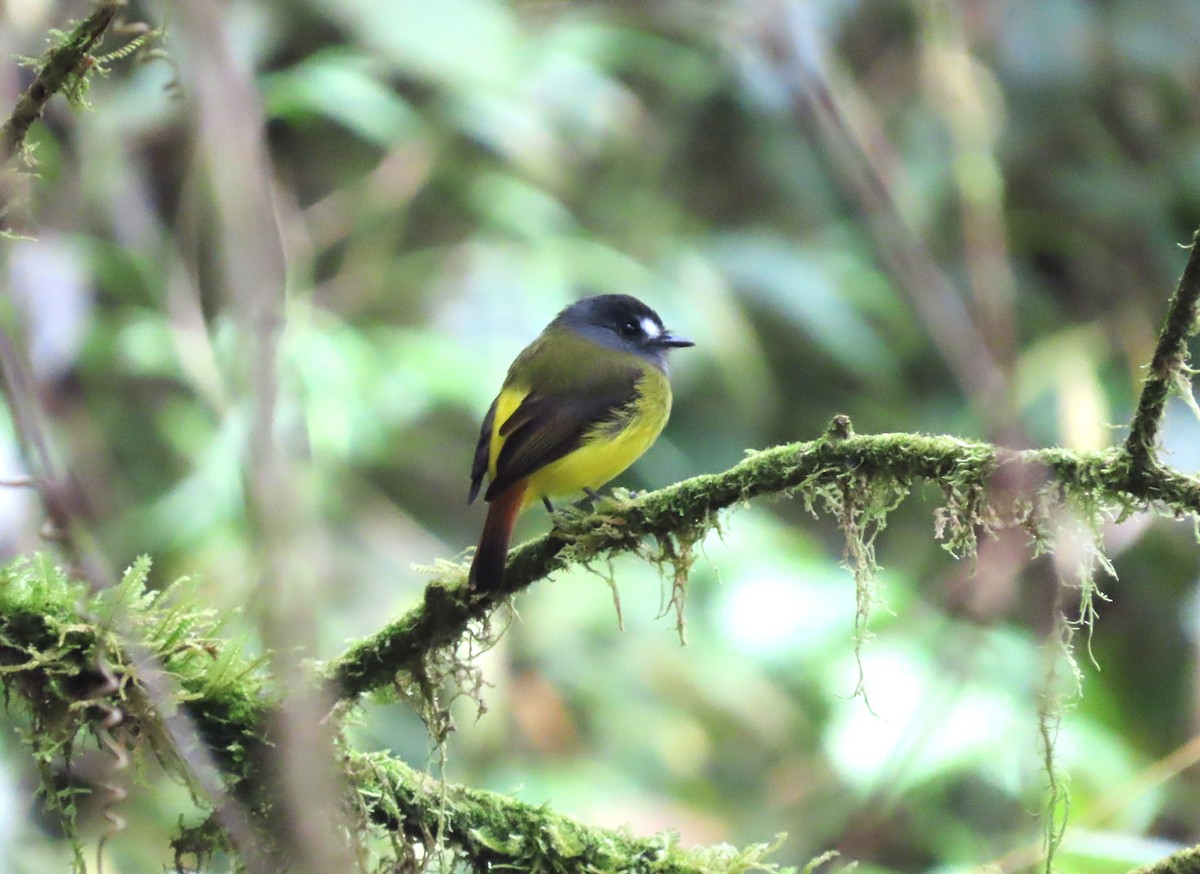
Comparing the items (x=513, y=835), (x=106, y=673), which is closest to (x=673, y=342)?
(x=513, y=835)

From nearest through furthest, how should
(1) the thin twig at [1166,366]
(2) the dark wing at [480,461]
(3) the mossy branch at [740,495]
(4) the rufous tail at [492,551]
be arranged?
1. (1) the thin twig at [1166,366]
2. (3) the mossy branch at [740,495]
3. (4) the rufous tail at [492,551]
4. (2) the dark wing at [480,461]

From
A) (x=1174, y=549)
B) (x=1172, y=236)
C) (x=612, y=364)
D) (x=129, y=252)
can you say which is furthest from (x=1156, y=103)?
(x=129, y=252)

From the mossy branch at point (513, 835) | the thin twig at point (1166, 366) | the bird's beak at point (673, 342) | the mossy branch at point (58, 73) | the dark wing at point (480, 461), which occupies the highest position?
the bird's beak at point (673, 342)

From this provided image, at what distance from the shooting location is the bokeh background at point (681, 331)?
367 cm

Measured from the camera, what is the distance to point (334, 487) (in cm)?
441

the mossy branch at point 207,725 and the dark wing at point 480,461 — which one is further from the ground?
the dark wing at point 480,461

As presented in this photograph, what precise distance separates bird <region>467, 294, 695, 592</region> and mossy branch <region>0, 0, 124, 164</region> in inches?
42.3

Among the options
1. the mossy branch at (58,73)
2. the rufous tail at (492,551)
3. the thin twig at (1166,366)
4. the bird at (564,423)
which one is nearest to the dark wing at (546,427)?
the bird at (564,423)

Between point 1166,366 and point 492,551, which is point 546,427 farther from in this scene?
point 1166,366

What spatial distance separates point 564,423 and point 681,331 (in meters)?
2.25

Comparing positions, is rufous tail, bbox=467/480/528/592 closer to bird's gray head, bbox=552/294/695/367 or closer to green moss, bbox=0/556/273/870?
green moss, bbox=0/556/273/870

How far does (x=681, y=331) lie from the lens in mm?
5137

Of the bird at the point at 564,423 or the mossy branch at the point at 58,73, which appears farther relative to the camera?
the bird at the point at 564,423

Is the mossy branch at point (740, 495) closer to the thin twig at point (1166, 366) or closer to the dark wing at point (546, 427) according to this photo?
the thin twig at point (1166, 366)
